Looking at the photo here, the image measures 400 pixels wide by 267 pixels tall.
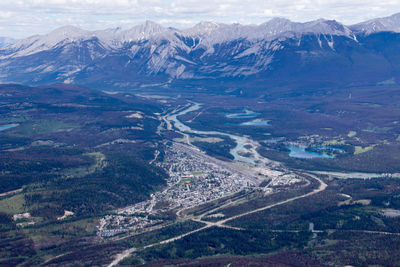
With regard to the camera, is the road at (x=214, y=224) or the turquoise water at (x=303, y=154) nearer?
the road at (x=214, y=224)

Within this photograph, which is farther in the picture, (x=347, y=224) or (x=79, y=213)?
(x=79, y=213)

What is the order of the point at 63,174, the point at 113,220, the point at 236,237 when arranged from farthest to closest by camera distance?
the point at 63,174 < the point at 113,220 < the point at 236,237

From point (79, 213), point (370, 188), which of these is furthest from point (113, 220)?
point (370, 188)

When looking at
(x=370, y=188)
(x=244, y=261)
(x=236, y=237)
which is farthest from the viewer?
(x=370, y=188)

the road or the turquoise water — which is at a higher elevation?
the road

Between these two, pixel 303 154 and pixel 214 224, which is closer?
pixel 214 224

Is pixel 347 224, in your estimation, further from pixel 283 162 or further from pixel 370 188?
pixel 283 162

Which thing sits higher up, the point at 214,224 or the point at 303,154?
the point at 214,224

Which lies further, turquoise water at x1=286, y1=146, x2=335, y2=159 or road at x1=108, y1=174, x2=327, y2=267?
turquoise water at x1=286, y1=146, x2=335, y2=159

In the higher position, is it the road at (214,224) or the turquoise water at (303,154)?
the road at (214,224)
